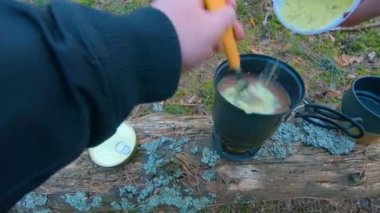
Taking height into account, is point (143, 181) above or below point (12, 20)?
below

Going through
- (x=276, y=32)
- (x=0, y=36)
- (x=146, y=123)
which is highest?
(x=0, y=36)

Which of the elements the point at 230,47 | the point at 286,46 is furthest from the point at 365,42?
the point at 230,47

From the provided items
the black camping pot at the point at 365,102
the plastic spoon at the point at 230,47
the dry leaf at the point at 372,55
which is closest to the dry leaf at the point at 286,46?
the dry leaf at the point at 372,55

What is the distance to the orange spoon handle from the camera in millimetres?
994

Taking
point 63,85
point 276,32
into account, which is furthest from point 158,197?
point 276,32

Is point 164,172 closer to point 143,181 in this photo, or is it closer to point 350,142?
point 143,181

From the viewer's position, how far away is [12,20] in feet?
2.43

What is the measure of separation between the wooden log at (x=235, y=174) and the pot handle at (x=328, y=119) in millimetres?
105

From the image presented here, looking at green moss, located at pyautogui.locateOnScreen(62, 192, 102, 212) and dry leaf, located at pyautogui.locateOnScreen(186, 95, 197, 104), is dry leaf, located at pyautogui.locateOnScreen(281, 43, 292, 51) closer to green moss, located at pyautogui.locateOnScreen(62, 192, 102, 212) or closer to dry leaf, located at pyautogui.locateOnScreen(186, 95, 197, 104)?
dry leaf, located at pyautogui.locateOnScreen(186, 95, 197, 104)

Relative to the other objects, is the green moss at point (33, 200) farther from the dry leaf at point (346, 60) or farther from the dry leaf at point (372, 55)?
the dry leaf at point (372, 55)

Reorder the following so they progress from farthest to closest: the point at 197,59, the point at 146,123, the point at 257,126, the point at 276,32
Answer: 1. the point at 276,32
2. the point at 146,123
3. the point at 257,126
4. the point at 197,59

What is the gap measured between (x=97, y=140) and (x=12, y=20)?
0.94 ft

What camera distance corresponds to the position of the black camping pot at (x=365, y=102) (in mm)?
1645

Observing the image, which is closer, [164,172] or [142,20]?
[142,20]
